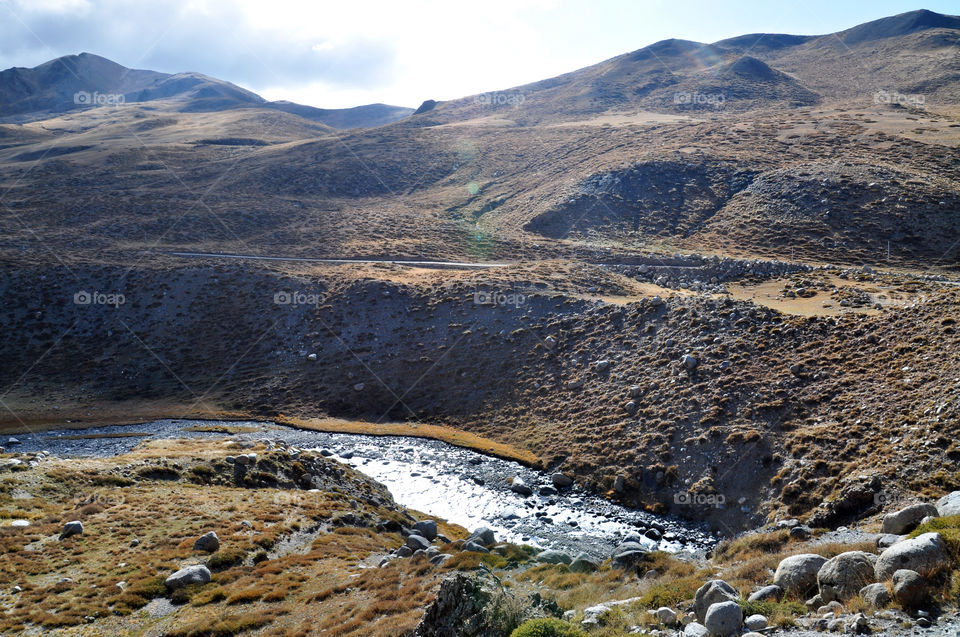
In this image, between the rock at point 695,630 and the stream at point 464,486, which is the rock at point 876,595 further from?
the stream at point 464,486

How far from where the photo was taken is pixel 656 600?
13773 mm

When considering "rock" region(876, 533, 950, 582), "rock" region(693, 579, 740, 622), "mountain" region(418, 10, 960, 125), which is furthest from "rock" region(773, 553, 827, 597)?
"mountain" region(418, 10, 960, 125)

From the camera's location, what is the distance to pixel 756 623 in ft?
35.5

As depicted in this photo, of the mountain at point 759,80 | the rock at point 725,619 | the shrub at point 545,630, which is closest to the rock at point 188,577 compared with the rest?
the shrub at point 545,630

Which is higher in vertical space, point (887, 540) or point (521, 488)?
point (887, 540)

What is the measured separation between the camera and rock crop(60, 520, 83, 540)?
21.9 meters

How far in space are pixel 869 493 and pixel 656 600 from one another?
13453 mm

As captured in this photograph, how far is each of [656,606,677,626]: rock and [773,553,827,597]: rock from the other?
2458 millimetres

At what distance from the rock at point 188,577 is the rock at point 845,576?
18.2m

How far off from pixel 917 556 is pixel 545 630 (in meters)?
7.02

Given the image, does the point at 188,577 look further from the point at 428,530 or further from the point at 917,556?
the point at 917,556

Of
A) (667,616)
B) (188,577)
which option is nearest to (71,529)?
(188,577)

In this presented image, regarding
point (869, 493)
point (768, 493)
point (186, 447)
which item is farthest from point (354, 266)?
point (869, 493)

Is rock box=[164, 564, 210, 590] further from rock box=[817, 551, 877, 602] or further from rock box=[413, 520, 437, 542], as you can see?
rock box=[817, 551, 877, 602]
